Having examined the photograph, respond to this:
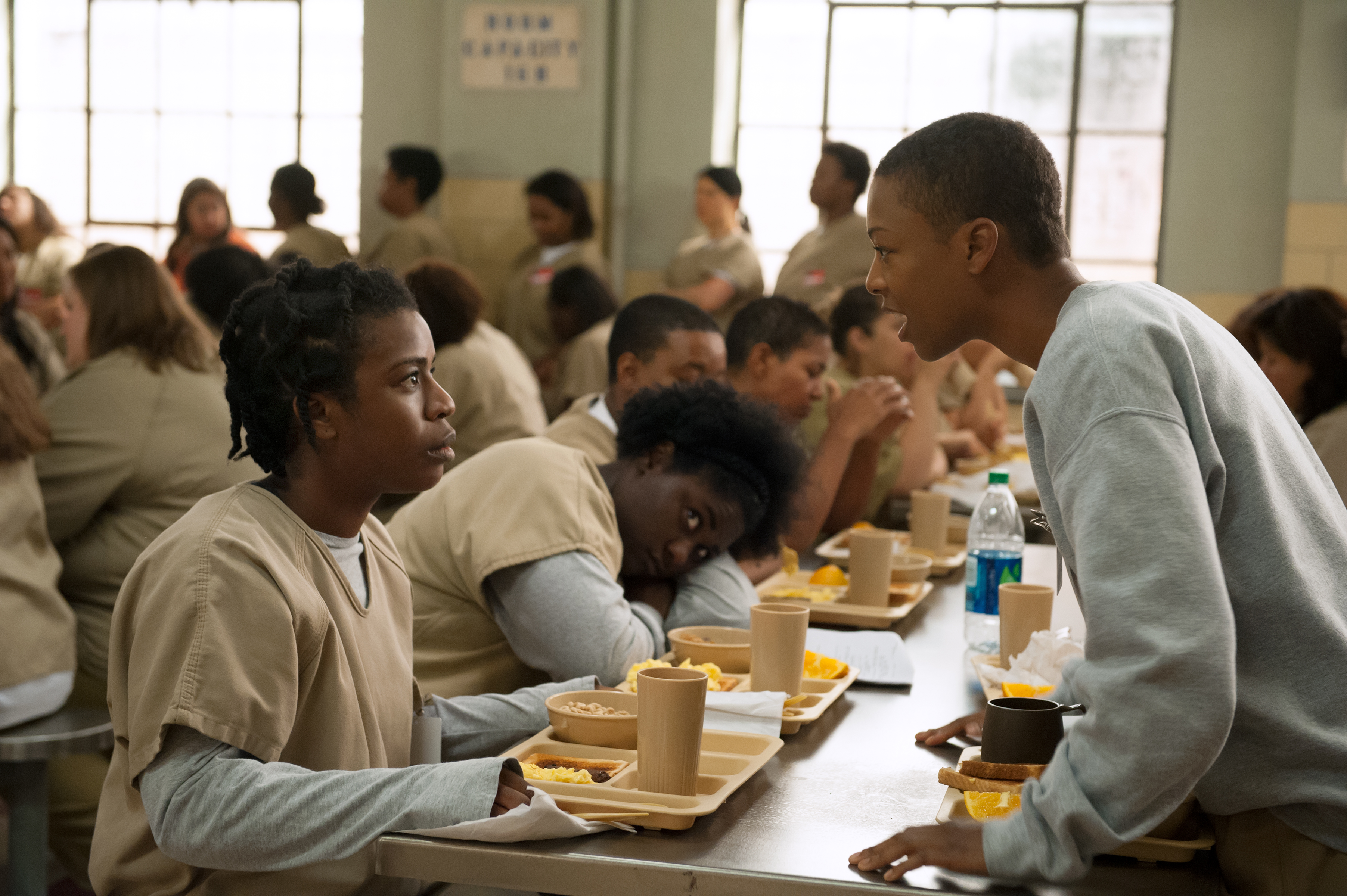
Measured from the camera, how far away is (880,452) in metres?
3.49

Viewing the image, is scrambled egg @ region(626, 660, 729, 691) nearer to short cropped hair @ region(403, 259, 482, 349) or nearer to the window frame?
short cropped hair @ region(403, 259, 482, 349)

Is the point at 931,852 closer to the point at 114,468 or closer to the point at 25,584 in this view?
the point at 25,584

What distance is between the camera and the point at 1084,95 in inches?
261

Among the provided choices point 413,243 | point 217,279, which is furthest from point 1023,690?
point 413,243

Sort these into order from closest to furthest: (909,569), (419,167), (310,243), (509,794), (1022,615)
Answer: (509,794) → (1022,615) → (909,569) → (310,243) → (419,167)

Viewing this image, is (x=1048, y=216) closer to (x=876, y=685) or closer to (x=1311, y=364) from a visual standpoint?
(x=876, y=685)

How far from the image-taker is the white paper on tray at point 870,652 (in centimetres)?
188

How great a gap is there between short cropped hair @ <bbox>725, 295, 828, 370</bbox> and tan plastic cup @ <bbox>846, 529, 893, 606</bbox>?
3.32ft

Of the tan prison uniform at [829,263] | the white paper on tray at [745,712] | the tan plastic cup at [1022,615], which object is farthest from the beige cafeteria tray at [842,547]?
the tan prison uniform at [829,263]

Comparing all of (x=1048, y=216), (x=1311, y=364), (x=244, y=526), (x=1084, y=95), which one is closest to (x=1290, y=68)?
(x=1084, y=95)

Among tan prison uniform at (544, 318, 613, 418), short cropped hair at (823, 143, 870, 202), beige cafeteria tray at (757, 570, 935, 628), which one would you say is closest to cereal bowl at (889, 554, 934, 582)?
beige cafeteria tray at (757, 570, 935, 628)

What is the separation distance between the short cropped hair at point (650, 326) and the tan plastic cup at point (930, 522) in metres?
0.59

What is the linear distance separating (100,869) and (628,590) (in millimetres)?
1000

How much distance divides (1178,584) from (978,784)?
410 millimetres
